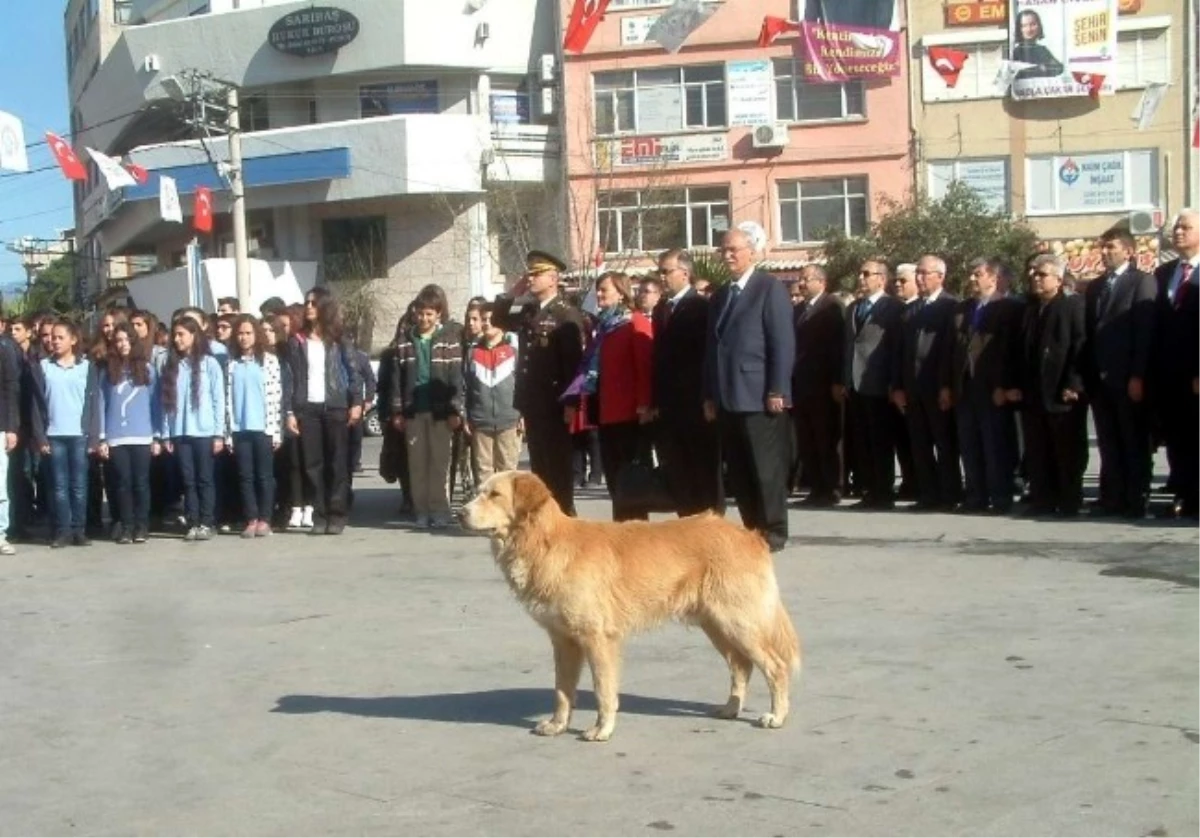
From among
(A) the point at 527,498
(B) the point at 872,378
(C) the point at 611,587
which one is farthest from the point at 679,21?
(C) the point at 611,587

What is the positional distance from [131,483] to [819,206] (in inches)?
1377

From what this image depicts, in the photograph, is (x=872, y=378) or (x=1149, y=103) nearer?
(x=872, y=378)

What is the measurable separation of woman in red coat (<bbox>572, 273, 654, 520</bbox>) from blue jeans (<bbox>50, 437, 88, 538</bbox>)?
15.9 ft

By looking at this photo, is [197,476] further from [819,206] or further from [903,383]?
[819,206]

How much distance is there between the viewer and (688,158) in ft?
156

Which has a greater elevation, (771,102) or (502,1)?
(502,1)

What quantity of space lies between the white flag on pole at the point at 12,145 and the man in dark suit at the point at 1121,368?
18637mm

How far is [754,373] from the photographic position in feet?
37.1

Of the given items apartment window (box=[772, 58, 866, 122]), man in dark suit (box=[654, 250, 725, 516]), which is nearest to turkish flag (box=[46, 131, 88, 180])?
apartment window (box=[772, 58, 866, 122])

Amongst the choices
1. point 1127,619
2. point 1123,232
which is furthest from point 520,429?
point 1127,619

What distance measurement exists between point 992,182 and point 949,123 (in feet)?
6.65

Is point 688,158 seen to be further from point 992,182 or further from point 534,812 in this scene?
point 534,812

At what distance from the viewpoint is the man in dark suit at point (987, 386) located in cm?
A: 1423

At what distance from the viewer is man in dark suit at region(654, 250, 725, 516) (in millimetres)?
12141
